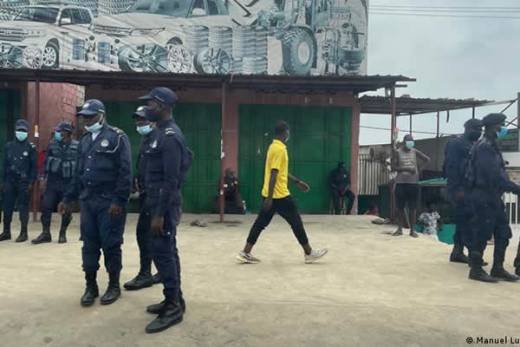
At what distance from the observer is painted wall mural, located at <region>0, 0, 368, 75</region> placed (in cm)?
1327

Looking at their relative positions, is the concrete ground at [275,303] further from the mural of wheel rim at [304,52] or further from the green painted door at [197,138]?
the mural of wheel rim at [304,52]

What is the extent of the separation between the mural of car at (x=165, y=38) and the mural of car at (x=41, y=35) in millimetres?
630

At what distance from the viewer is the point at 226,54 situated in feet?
44.2

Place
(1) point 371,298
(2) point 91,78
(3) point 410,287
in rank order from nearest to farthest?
1. (1) point 371,298
2. (3) point 410,287
3. (2) point 91,78

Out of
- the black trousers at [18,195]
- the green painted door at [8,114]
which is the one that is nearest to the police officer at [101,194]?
the black trousers at [18,195]

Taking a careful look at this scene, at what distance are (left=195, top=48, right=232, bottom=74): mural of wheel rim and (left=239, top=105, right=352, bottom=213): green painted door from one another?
1184mm

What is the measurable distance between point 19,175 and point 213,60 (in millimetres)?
6517

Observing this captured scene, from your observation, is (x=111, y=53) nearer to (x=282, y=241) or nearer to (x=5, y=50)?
(x=5, y=50)

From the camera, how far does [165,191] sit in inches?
165

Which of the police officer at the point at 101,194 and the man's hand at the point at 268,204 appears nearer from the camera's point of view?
the police officer at the point at 101,194

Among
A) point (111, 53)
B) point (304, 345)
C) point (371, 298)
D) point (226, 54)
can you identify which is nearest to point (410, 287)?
point (371, 298)

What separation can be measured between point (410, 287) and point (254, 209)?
784 centimetres

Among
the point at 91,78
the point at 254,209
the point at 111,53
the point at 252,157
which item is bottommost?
the point at 254,209

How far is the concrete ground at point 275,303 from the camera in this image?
4238 millimetres
